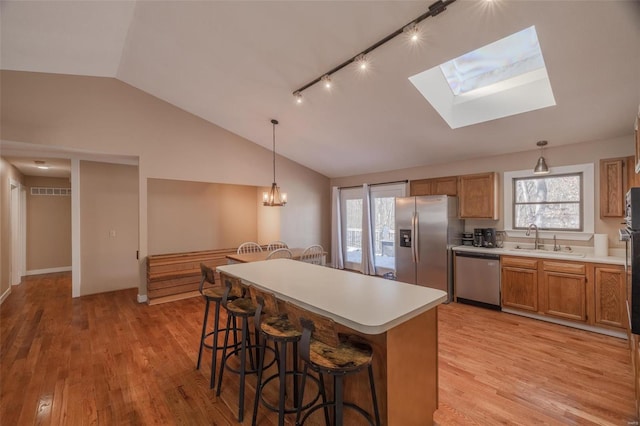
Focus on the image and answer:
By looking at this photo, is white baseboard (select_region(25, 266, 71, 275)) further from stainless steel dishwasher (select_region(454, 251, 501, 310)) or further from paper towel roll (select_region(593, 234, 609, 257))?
paper towel roll (select_region(593, 234, 609, 257))

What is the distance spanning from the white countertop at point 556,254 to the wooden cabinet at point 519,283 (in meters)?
0.08

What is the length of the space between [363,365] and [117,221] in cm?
561

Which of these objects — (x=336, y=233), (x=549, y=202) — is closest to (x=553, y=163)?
(x=549, y=202)

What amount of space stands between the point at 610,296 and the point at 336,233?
4.60 meters

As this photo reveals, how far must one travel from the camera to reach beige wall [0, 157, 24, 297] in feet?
14.5

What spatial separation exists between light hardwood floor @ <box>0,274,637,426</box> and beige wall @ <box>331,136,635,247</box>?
138 cm

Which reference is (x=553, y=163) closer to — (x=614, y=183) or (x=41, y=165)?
(x=614, y=183)

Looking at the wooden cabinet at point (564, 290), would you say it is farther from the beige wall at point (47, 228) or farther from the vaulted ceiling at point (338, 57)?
the beige wall at point (47, 228)

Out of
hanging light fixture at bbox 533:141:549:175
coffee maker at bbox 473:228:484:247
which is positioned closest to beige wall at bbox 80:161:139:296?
coffee maker at bbox 473:228:484:247

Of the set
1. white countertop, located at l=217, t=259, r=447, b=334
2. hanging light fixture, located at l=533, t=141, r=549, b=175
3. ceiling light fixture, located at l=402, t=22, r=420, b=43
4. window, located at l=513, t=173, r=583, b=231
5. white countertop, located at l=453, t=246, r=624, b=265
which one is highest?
ceiling light fixture, located at l=402, t=22, r=420, b=43

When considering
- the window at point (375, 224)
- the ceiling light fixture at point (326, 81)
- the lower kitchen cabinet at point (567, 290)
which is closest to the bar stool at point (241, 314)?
the ceiling light fixture at point (326, 81)

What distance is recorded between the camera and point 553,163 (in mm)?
3873

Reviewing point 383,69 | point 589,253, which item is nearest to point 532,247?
point 589,253

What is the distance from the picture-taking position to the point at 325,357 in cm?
145
